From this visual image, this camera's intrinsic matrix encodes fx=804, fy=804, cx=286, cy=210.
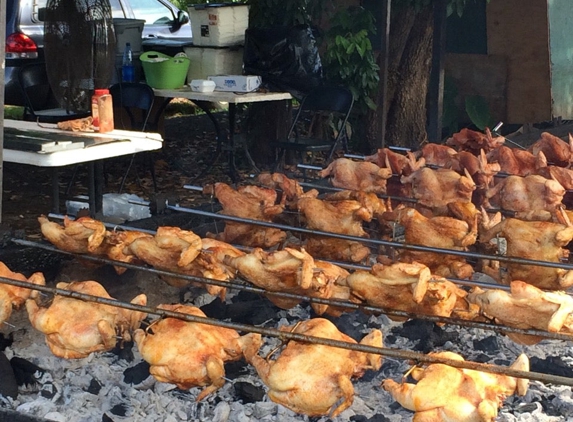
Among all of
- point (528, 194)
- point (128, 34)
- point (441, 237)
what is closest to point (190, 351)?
point (441, 237)

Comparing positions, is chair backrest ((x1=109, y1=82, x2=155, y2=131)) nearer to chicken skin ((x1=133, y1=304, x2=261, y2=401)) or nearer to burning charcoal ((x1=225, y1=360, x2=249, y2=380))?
burning charcoal ((x1=225, y1=360, x2=249, y2=380))

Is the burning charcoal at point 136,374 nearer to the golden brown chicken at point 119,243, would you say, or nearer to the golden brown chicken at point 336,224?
the golden brown chicken at point 119,243

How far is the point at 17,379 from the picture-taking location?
12.2 ft

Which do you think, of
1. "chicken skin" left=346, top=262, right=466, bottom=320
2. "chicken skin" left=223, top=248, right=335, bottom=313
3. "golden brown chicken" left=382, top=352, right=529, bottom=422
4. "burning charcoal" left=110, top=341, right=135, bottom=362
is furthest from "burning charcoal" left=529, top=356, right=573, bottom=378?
"burning charcoal" left=110, top=341, right=135, bottom=362

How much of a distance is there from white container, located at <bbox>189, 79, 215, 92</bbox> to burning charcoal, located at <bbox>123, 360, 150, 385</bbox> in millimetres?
4832

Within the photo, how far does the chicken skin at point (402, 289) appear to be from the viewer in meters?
3.19

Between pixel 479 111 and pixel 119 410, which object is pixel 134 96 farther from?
pixel 119 410

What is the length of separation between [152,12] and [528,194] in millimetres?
8102

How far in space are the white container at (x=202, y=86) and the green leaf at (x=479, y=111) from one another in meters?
3.92

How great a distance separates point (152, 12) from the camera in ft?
37.4

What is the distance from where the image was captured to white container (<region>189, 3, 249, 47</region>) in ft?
28.2

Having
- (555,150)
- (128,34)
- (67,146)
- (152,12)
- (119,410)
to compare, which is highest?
(152,12)

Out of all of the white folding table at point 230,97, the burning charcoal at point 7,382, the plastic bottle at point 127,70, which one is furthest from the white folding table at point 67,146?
the plastic bottle at point 127,70

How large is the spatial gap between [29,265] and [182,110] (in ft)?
34.5
